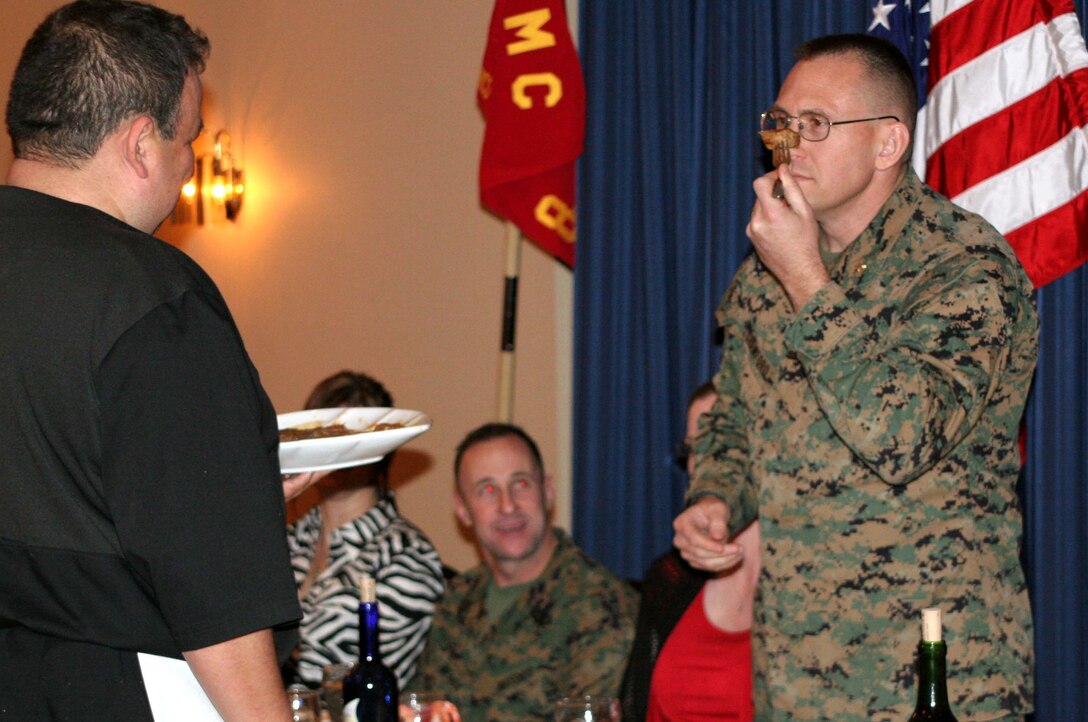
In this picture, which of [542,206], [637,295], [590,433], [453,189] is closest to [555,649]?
[590,433]

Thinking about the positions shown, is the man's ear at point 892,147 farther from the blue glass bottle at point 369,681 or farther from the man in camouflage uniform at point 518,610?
the man in camouflage uniform at point 518,610

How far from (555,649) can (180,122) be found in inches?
73.6

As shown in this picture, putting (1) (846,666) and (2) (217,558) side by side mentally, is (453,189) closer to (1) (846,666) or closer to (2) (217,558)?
(1) (846,666)

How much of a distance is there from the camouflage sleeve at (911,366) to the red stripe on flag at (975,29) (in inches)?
48.8

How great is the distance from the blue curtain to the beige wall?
Answer: 1.18 feet

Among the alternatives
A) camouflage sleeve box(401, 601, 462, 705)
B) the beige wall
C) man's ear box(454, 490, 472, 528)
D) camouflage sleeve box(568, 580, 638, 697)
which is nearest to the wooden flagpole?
the beige wall

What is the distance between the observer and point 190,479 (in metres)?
1.29

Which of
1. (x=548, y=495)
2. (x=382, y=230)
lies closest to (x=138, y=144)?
(x=548, y=495)

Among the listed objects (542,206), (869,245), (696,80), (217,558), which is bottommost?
(217,558)

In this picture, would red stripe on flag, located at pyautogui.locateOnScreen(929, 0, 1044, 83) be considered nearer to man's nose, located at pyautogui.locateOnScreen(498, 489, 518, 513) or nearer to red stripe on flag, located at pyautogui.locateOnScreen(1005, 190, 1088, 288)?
red stripe on flag, located at pyautogui.locateOnScreen(1005, 190, 1088, 288)

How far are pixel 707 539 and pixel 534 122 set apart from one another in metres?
2.10

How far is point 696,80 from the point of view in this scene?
3.61 meters

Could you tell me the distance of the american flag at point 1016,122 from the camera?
2.79 meters

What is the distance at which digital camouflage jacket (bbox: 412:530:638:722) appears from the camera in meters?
2.90
